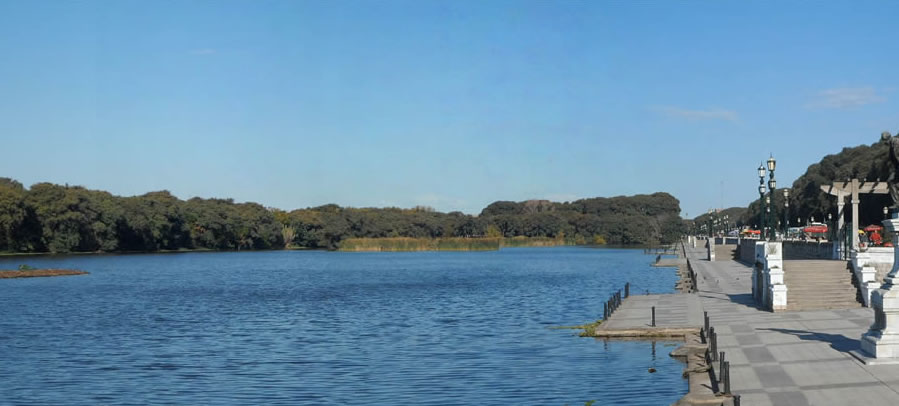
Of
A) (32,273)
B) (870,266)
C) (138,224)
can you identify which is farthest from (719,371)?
(138,224)

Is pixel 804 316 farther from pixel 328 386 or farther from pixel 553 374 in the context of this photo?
pixel 328 386

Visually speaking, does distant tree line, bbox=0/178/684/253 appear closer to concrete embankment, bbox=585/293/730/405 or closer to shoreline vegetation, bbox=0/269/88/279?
shoreline vegetation, bbox=0/269/88/279

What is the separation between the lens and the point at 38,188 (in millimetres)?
126375

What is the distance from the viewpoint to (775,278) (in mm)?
35812

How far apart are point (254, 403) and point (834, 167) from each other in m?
116

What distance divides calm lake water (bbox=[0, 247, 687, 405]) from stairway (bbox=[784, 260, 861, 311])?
8.37 meters

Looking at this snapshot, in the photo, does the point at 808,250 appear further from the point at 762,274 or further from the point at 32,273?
the point at 32,273

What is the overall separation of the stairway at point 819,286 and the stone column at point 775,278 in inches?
23.6

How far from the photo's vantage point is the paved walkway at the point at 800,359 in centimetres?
1833

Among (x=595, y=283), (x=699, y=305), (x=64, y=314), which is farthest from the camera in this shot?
(x=595, y=283)

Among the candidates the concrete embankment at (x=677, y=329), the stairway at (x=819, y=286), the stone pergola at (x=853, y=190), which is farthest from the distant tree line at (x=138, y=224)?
the stairway at (x=819, y=286)

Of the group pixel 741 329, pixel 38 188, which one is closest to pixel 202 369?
pixel 741 329

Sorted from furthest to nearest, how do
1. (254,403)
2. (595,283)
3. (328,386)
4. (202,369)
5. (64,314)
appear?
(595,283) < (64,314) < (202,369) < (328,386) < (254,403)

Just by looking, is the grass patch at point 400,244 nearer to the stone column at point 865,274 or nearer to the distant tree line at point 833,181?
the distant tree line at point 833,181
